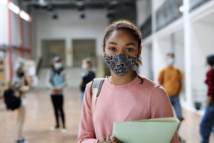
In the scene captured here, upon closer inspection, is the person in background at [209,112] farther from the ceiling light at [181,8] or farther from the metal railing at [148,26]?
the metal railing at [148,26]

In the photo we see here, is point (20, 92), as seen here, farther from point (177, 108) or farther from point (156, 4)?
point (156, 4)

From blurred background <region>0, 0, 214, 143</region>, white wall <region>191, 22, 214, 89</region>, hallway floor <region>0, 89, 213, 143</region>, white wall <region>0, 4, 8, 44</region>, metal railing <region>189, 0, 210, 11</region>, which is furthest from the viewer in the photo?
white wall <region>0, 4, 8, 44</region>

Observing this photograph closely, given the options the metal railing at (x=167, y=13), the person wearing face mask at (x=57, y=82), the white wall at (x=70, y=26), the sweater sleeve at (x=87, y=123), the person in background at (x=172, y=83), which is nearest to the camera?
the sweater sleeve at (x=87, y=123)

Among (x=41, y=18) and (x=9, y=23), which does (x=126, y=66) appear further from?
(x=41, y=18)

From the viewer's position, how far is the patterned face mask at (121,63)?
1278 mm

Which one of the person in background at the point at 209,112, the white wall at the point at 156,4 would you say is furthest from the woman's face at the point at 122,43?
the white wall at the point at 156,4

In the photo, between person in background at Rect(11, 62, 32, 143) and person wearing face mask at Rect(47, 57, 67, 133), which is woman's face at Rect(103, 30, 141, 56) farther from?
person wearing face mask at Rect(47, 57, 67, 133)

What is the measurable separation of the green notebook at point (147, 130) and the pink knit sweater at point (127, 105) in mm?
86

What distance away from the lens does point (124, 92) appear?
129 centimetres

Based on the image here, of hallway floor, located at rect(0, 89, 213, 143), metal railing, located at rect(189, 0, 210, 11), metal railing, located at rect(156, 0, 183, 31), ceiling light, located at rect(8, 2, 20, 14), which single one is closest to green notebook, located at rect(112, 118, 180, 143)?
hallway floor, located at rect(0, 89, 213, 143)

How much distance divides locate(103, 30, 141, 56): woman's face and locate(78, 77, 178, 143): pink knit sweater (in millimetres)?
157

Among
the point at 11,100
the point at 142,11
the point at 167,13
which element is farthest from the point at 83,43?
the point at 11,100

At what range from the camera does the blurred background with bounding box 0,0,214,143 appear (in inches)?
301

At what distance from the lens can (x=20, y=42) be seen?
20.2 metres
